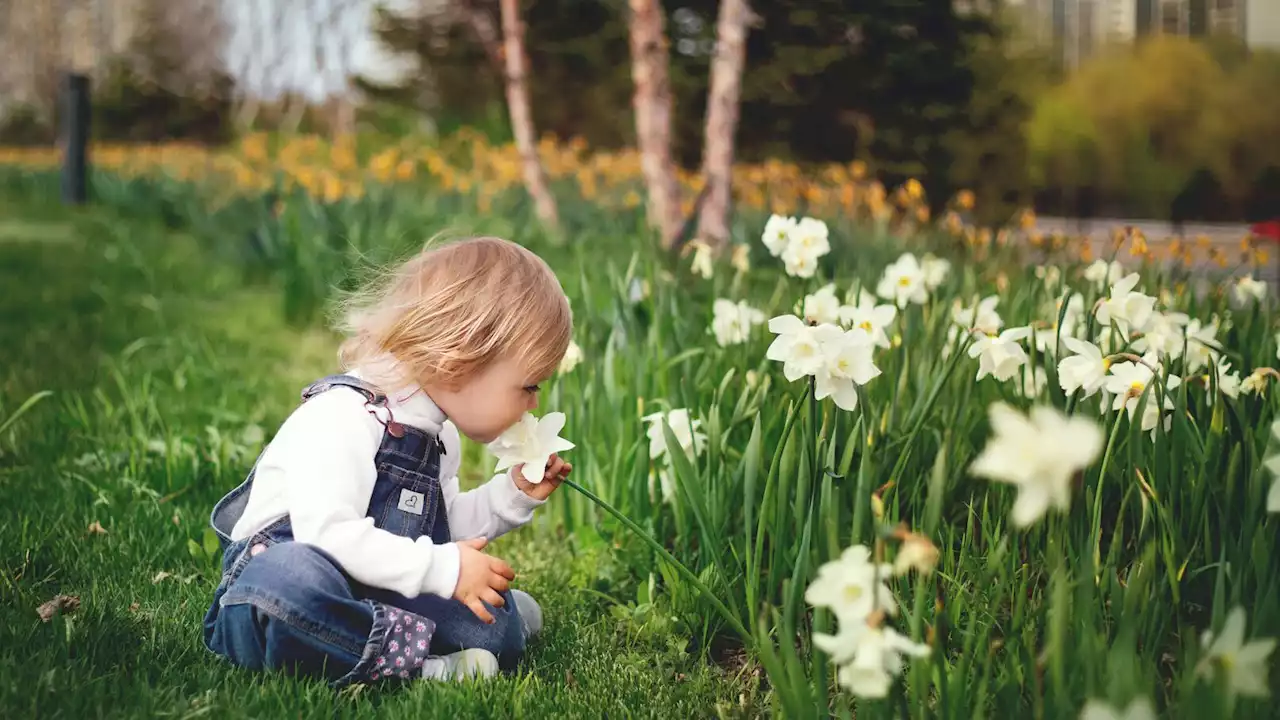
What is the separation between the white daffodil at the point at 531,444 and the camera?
1.82 meters

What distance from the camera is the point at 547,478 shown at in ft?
6.35

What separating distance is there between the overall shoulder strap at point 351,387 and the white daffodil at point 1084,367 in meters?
1.09

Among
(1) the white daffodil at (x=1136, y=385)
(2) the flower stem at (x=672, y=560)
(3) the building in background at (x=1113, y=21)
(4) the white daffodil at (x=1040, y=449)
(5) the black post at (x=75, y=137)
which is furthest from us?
(3) the building in background at (x=1113, y=21)

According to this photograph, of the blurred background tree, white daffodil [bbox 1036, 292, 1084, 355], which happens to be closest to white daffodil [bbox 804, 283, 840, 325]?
white daffodil [bbox 1036, 292, 1084, 355]

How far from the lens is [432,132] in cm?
1452

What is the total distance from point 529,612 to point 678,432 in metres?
0.44

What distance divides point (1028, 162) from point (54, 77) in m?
27.2

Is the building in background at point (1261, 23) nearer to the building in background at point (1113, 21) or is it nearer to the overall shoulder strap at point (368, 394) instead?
the building in background at point (1113, 21)

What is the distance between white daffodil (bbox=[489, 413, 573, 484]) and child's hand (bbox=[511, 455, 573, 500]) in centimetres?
5

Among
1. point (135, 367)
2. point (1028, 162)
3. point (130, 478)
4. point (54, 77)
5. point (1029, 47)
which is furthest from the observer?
point (54, 77)

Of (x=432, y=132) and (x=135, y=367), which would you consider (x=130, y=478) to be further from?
(x=432, y=132)

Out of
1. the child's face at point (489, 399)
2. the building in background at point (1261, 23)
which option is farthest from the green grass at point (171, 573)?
the building in background at point (1261, 23)

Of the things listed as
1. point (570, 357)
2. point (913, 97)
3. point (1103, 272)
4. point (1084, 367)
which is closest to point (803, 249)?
point (570, 357)

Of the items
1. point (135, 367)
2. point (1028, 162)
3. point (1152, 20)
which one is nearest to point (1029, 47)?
point (1152, 20)
